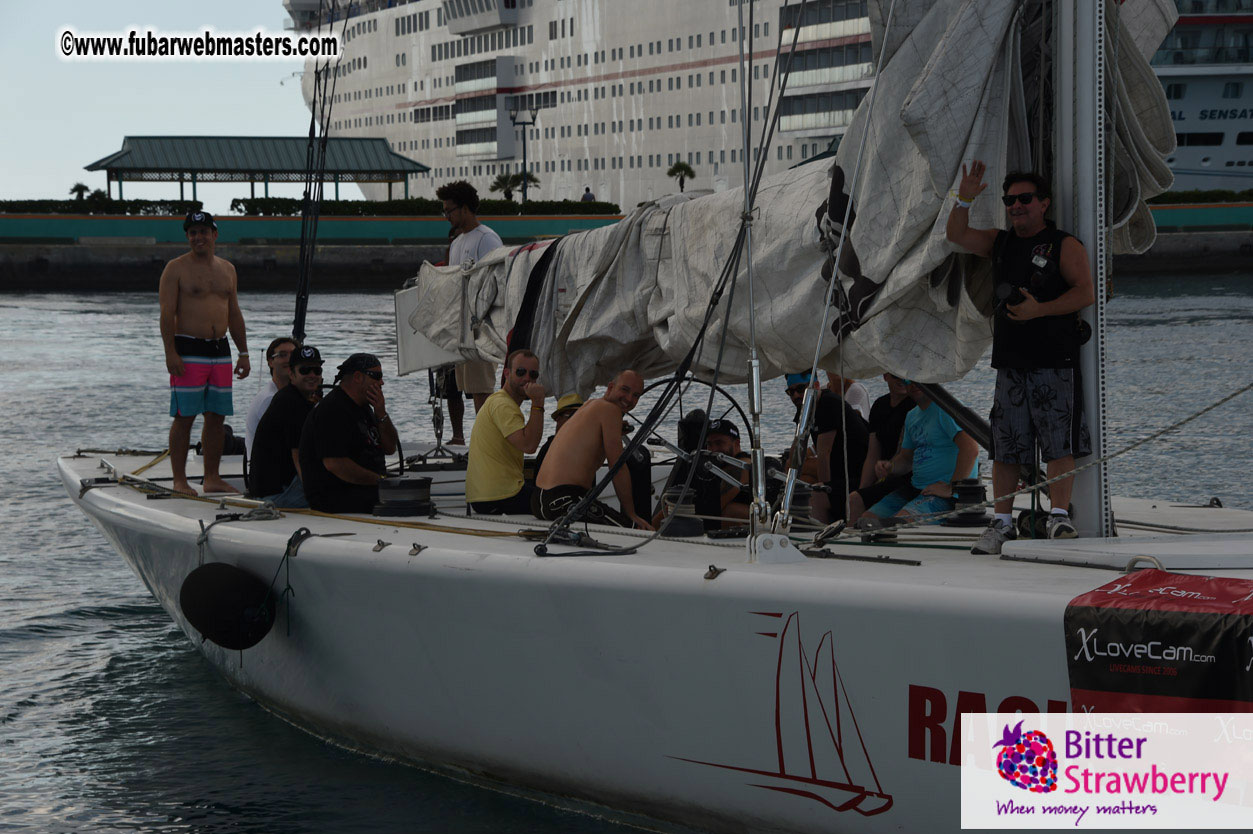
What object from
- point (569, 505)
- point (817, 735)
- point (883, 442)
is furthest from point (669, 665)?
point (883, 442)

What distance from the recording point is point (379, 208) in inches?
1818

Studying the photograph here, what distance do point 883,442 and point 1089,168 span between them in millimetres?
2513

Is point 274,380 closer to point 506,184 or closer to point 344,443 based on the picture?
point 344,443

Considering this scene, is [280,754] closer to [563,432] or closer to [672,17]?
[563,432]

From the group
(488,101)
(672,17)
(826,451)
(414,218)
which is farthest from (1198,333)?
(488,101)

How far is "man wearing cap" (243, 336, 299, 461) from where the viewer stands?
6418 mm

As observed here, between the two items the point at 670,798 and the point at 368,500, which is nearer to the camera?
the point at 670,798

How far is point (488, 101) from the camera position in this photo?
71.2 metres

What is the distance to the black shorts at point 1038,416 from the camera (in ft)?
13.0

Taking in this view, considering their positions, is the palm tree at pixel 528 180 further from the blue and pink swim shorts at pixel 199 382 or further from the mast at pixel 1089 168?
the mast at pixel 1089 168

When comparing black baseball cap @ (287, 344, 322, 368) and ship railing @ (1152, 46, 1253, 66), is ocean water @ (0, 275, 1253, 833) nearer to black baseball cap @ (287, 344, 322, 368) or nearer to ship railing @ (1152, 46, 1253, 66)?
black baseball cap @ (287, 344, 322, 368)

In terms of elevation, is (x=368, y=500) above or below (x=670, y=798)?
above

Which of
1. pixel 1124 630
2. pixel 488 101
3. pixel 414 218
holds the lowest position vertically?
pixel 1124 630

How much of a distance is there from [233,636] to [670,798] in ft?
5.99
